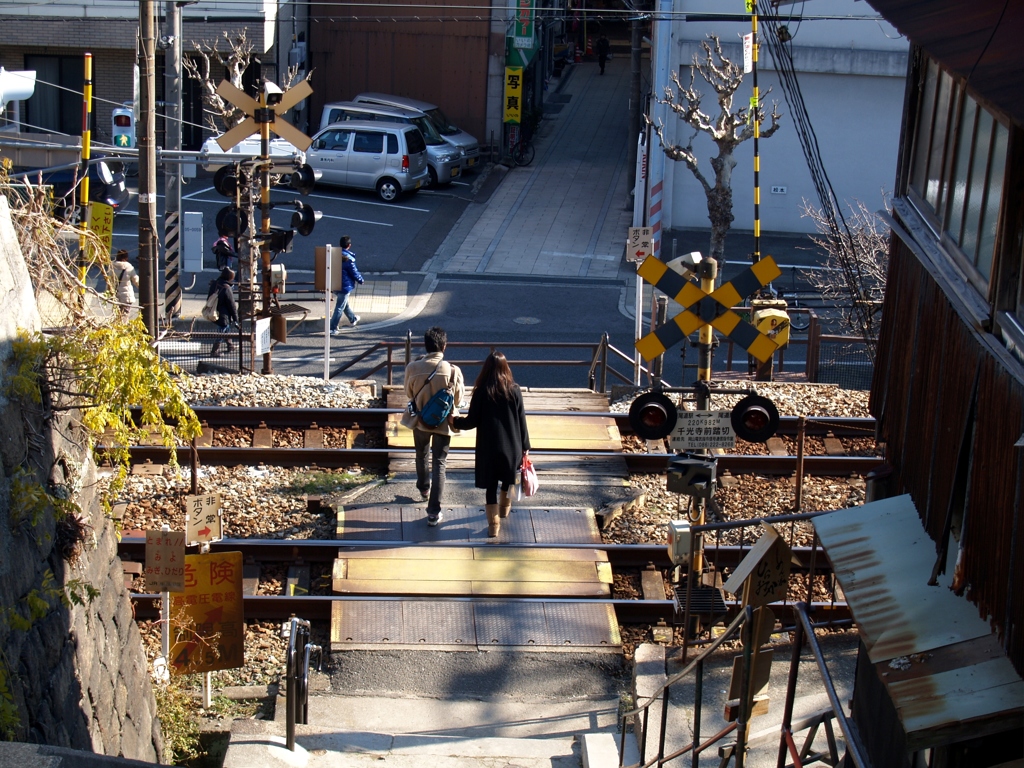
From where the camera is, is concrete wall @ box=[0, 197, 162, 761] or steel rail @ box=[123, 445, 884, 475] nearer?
concrete wall @ box=[0, 197, 162, 761]

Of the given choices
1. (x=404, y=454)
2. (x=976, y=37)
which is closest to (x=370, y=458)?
(x=404, y=454)

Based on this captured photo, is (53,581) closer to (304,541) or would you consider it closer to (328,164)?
(304,541)

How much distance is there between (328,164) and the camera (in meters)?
26.7

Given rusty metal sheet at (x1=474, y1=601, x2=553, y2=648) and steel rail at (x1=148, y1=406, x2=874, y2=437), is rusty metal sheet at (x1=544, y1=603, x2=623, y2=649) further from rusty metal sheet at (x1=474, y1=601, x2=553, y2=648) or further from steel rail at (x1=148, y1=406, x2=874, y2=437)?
steel rail at (x1=148, y1=406, x2=874, y2=437)

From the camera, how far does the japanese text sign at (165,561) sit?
6.95 m

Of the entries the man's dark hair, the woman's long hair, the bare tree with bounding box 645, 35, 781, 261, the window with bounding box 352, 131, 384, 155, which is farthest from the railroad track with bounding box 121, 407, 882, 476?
the window with bounding box 352, 131, 384, 155

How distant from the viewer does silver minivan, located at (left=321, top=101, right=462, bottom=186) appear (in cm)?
2777

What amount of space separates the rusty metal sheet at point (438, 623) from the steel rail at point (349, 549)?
0.83 m

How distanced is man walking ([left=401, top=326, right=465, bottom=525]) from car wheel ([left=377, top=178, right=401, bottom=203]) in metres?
17.6

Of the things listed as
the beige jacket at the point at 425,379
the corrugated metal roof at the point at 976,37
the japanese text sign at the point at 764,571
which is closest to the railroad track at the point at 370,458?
the beige jacket at the point at 425,379

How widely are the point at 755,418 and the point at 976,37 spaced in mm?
3317

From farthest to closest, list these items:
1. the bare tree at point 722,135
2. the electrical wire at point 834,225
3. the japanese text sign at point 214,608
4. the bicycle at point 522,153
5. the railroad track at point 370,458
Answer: the bicycle at point 522,153 → the bare tree at point 722,135 → the electrical wire at point 834,225 → the railroad track at point 370,458 → the japanese text sign at point 214,608

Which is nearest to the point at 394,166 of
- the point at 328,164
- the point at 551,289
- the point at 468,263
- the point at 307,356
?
the point at 328,164

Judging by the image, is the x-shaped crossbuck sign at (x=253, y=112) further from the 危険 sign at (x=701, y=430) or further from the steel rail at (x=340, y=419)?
the 危険 sign at (x=701, y=430)
